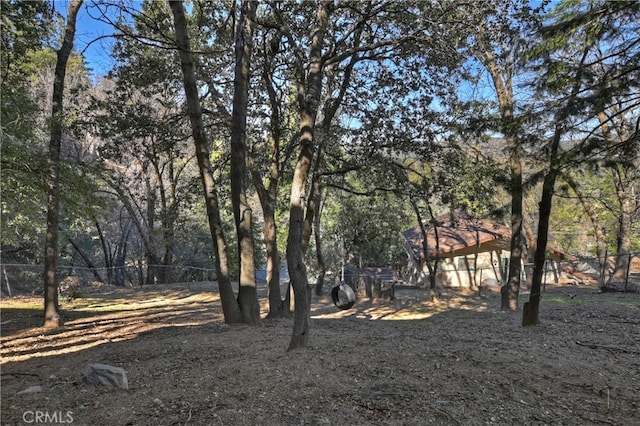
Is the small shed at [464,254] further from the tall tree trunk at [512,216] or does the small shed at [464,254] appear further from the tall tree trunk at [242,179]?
the tall tree trunk at [242,179]

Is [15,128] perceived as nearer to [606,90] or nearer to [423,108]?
[423,108]

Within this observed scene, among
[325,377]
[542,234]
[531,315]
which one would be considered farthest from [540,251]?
[325,377]

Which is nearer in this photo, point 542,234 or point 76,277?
point 542,234

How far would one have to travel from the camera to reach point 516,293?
12305 millimetres

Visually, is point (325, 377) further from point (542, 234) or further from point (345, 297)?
point (542, 234)

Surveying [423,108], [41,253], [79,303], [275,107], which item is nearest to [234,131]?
[275,107]

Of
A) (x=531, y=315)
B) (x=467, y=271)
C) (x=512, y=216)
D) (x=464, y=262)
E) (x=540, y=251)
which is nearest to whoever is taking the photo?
(x=540, y=251)

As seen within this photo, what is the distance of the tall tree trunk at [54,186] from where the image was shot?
341 inches

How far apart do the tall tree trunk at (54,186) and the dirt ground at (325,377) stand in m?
0.63

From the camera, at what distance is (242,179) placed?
25.9 ft

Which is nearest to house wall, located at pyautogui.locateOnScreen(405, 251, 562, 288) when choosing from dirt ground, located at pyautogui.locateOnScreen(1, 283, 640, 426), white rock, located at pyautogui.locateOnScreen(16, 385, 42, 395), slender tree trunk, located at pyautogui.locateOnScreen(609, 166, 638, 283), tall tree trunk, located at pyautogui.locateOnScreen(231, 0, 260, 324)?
slender tree trunk, located at pyautogui.locateOnScreen(609, 166, 638, 283)

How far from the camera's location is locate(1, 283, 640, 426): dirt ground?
3.58 m

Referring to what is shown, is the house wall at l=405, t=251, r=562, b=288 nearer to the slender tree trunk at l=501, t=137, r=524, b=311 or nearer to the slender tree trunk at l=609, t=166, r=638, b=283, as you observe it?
the slender tree trunk at l=609, t=166, r=638, b=283

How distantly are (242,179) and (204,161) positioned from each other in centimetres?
74
